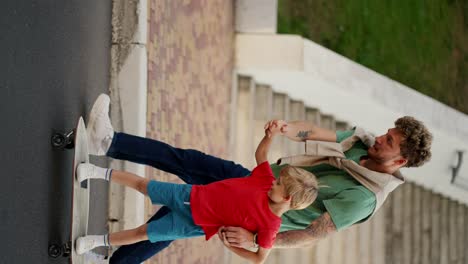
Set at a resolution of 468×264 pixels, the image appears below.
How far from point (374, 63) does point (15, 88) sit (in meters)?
7.03

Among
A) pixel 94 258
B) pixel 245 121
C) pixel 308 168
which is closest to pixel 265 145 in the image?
pixel 308 168

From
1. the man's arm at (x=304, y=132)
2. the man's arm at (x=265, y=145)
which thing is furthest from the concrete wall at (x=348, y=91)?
the man's arm at (x=265, y=145)

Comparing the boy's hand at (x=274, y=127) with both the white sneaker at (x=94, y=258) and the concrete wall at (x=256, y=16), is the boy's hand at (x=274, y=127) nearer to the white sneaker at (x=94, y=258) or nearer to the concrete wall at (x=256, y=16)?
the white sneaker at (x=94, y=258)

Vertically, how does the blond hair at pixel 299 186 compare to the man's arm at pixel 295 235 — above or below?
above

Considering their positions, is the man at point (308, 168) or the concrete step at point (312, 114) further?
the concrete step at point (312, 114)

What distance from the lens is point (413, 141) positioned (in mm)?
6121

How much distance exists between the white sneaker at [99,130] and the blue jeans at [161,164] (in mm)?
52

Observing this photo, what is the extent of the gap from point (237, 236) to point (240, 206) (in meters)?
0.19

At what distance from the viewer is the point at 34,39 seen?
5.69 metres

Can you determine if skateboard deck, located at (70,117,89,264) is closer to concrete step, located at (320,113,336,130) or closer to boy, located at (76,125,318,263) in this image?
boy, located at (76,125,318,263)

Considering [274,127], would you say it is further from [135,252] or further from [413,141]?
[135,252]

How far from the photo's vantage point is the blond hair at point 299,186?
5.65 m

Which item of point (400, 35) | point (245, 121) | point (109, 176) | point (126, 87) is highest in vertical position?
point (400, 35)

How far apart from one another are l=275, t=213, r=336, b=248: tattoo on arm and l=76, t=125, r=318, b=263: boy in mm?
336
